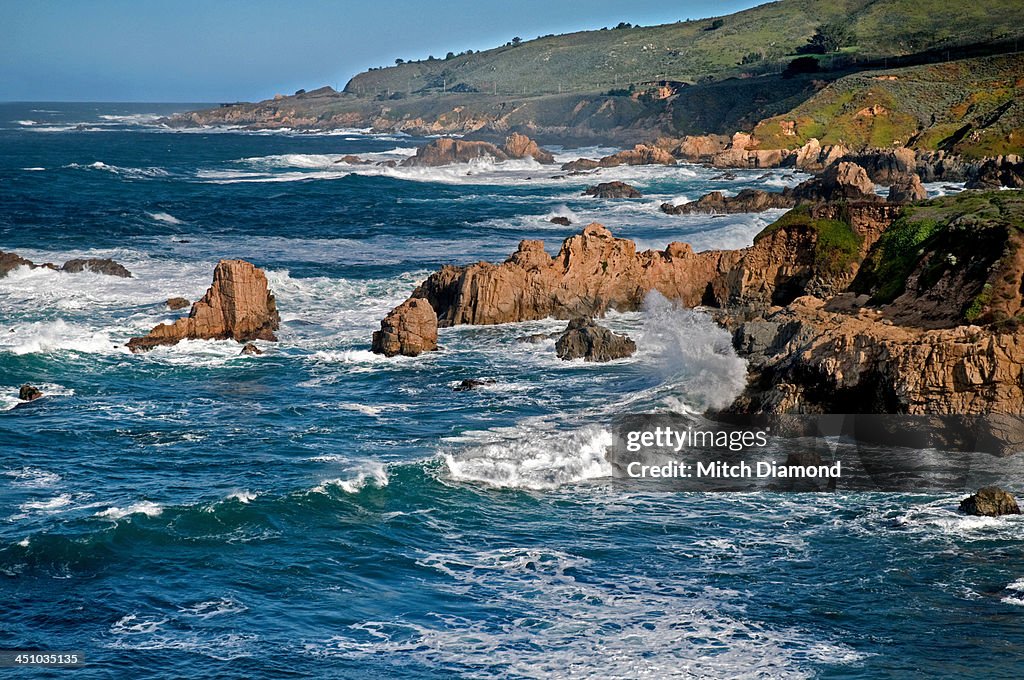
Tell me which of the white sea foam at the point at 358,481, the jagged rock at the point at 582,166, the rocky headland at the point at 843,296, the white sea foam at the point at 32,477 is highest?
the jagged rock at the point at 582,166

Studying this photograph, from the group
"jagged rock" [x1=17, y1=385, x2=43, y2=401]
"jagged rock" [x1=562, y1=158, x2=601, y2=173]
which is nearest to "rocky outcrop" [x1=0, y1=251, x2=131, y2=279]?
"jagged rock" [x1=17, y1=385, x2=43, y2=401]

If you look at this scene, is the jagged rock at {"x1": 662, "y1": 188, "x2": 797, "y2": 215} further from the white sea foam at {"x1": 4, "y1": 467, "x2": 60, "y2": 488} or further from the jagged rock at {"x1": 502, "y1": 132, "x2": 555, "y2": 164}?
the jagged rock at {"x1": 502, "y1": 132, "x2": 555, "y2": 164}

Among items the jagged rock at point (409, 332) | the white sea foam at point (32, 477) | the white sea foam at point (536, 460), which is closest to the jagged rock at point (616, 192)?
the jagged rock at point (409, 332)

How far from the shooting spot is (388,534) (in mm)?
23656

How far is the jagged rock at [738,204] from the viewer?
7238 cm

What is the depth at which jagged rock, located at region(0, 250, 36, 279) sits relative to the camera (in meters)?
51.6

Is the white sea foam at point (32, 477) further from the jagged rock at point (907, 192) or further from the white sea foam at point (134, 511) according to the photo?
the jagged rock at point (907, 192)

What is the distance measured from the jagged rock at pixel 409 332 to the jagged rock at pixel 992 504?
19346mm

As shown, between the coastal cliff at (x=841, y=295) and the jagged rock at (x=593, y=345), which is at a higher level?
the coastal cliff at (x=841, y=295)

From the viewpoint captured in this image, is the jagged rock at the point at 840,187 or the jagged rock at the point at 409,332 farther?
the jagged rock at the point at 840,187

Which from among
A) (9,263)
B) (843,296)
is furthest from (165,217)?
(843,296)

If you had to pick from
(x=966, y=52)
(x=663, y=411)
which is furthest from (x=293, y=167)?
(x=663, y=411)

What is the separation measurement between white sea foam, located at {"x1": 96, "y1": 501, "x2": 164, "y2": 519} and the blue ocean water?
7cm

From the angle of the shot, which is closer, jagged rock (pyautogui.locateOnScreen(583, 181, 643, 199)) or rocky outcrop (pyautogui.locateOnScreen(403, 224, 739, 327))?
rocky outcrop (pyautogui.locateOnScreen(403, 224, 739, 327))
